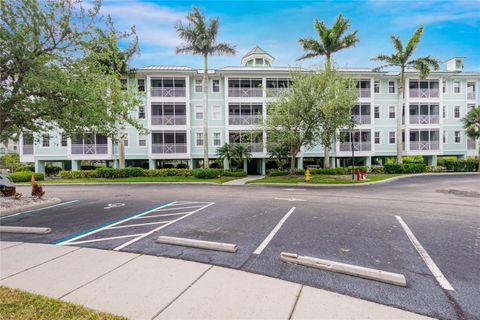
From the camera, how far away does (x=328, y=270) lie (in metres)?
3.98

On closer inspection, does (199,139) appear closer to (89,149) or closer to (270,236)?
(89,149)

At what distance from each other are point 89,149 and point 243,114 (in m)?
18.0

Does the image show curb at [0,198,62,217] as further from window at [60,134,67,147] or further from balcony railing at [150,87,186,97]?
balcony railing at [150,87,186,97]

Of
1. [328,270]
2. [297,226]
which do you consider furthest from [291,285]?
[297,226]

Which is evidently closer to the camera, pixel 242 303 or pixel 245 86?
pixel 242 303

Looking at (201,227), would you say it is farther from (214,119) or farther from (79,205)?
(214,119)

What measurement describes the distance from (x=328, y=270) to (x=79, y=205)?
10.9 m

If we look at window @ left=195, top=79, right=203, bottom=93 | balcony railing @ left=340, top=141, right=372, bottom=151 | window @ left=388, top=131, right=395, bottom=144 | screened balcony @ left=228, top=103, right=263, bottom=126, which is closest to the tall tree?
screened balcony @ left=228, top=103, right=263, bottom=126

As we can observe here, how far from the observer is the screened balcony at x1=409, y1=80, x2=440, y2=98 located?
96.7 ft

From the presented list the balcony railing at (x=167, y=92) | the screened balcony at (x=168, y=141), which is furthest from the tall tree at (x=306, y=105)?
the balcony railing at (x=167, y=92)

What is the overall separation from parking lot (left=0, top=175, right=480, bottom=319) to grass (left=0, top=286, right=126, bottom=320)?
1.81m

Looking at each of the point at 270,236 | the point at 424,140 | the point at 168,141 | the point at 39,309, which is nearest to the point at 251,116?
the point at 168,141

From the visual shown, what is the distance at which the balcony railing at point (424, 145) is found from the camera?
29.0 metres

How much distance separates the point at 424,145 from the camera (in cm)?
2900
